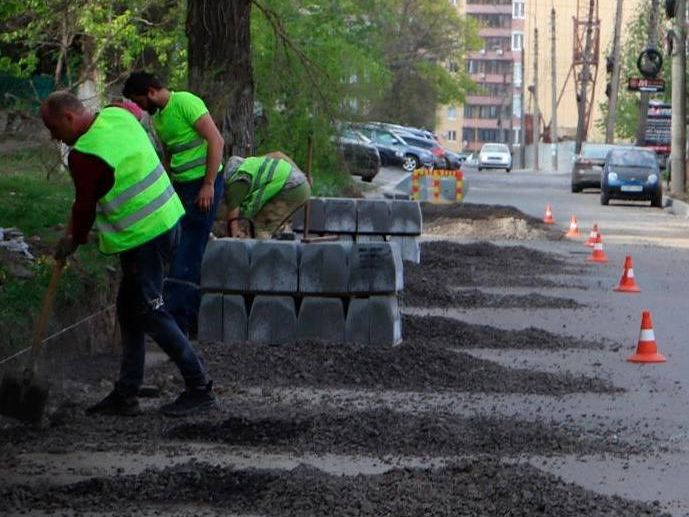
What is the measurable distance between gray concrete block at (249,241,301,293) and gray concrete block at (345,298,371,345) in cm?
44

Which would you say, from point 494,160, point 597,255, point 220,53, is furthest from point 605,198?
point 494,160

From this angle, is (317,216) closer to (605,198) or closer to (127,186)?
(127,186)

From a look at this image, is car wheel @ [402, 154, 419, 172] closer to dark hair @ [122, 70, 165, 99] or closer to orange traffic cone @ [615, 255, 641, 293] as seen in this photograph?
orange traffic cone @ [615, 255, 641, 293]

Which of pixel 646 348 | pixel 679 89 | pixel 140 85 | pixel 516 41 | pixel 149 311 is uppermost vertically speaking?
pixel 516 41

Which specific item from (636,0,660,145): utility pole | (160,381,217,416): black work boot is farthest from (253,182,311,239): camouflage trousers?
(636,0,660,145): utility pole

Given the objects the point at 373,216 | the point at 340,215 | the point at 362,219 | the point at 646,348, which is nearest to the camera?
the point at 646,348

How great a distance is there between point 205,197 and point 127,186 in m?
2.32

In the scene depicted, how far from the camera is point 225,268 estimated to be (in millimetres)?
12094

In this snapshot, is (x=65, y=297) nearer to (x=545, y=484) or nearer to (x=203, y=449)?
(x=203, y=449)

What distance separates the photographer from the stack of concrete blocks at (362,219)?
1842cm

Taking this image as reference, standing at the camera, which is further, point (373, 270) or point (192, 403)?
point (373, 270)

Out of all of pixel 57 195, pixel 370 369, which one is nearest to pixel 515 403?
pixel 370 369

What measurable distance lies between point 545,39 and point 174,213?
427ft

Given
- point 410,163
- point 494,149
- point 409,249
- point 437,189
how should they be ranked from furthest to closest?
point 494,149 → point 410,163 → point 437,189 → point 409,249
